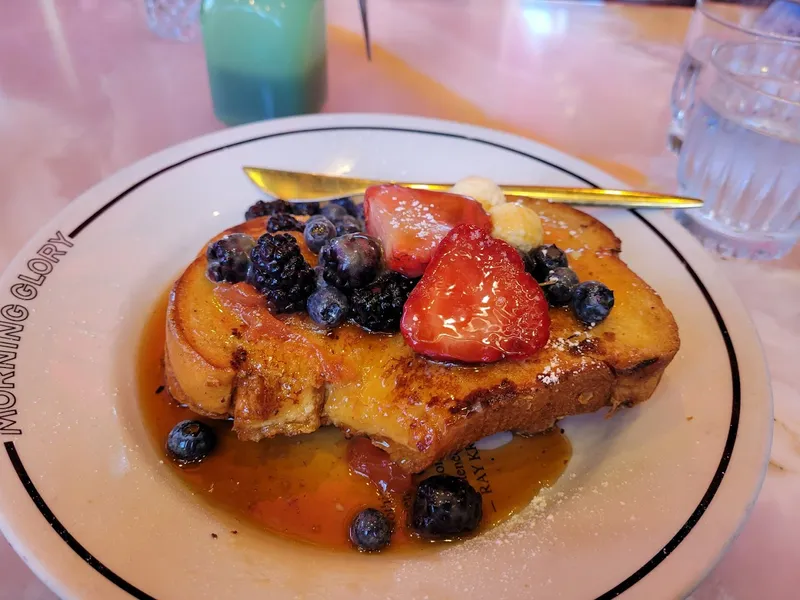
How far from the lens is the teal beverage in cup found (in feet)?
6.36

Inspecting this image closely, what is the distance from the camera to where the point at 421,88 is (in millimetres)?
2605

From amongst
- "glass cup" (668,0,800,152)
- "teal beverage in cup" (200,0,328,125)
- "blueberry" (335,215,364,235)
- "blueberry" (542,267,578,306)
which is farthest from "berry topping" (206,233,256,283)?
"glass cup" (668,0,800,152)

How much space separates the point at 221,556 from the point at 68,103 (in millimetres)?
2098

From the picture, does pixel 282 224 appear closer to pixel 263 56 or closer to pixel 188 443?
pixel 188 443

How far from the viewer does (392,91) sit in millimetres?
2568

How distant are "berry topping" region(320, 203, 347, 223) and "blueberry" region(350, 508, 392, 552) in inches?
32.9

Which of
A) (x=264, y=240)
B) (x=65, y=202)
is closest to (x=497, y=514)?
(x=264, y=240)

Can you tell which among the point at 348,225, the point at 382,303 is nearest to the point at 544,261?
the point at 382,303

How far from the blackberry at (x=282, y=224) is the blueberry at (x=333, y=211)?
0.10 m

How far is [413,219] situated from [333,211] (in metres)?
0.35

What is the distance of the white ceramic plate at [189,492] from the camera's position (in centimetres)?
101

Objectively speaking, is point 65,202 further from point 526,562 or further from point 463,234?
point 526,562

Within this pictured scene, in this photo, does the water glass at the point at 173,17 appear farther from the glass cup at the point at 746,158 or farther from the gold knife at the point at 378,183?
the glass cup at the point at 746,158

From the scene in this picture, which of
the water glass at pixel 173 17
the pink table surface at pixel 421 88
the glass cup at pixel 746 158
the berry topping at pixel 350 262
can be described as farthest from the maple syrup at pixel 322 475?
the water glass at pixel 173 17
